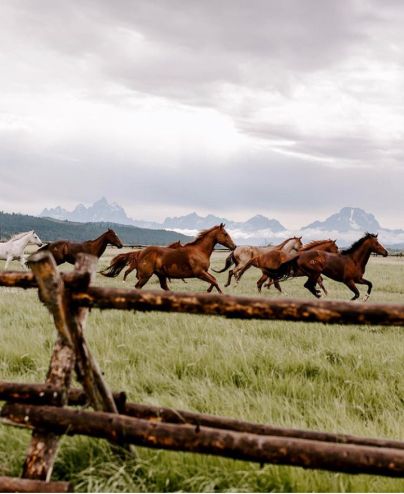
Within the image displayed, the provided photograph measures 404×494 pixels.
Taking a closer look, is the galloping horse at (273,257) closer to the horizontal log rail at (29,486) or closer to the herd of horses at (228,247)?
the herd of horses at (228,247)

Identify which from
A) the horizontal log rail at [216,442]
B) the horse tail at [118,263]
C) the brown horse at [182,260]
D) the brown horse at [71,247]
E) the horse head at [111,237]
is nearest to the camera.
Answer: the horizontal log rail at [216,442]

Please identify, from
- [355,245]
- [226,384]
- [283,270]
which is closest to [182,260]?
[283,270]

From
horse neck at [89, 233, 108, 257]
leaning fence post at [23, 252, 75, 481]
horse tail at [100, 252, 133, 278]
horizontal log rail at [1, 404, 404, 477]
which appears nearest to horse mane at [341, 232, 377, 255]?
horse tail at [100, 252, 133, 278]

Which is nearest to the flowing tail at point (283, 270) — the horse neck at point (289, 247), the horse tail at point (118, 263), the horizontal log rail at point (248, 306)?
the horse tail at point (118, 263)

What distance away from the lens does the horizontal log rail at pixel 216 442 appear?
285cm

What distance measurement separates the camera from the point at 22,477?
3.08 metres

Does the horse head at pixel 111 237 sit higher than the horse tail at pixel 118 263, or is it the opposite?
the horse head at pixel 111 237

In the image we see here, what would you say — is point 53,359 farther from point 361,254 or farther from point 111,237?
point 111,237

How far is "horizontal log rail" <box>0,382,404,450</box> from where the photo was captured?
3216mm

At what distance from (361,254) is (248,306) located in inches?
526

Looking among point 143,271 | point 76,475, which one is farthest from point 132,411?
point 143,271

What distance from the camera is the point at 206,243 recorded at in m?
15.1

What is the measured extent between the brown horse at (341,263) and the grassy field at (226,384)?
6457mm

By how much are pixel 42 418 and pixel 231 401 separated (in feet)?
5.92
